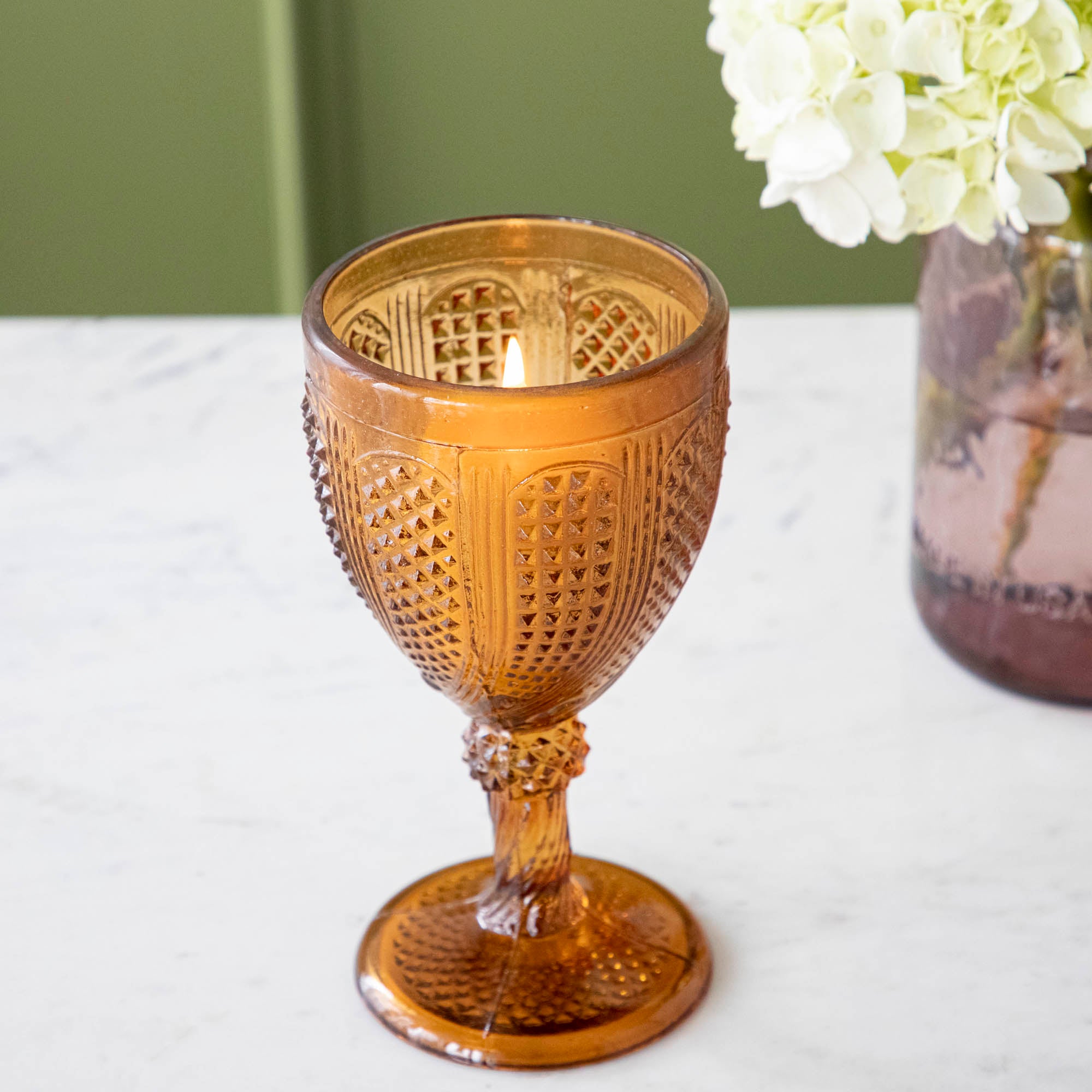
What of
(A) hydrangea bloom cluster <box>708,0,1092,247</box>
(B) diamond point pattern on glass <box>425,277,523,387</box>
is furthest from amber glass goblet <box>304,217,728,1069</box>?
(A) hydrangea bloom cluster <box>708,0,1092,247</box>

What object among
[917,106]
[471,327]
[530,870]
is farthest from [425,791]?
[917,106]

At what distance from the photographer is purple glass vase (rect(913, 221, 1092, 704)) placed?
2.11 ft

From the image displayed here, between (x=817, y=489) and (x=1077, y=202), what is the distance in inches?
10.2

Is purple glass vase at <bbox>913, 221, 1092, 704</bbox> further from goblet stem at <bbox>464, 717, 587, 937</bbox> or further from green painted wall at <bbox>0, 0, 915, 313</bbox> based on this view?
green painted wall at <bbox>0, 0, 915, 313</bbox>

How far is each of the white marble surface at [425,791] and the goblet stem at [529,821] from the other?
0.06 meters

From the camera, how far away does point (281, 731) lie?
26.5 inches

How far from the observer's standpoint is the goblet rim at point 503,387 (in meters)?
0.41

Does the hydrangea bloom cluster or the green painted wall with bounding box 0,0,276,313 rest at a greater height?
the hydrangea bloom cluster

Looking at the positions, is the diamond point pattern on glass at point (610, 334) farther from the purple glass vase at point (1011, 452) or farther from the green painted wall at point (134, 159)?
the green painted wall at point (134, 159)

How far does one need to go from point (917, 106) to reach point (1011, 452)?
0.60ft

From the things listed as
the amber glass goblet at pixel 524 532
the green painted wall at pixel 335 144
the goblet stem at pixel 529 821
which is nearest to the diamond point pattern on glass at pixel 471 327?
the amber glass goblet at pixel 524 532

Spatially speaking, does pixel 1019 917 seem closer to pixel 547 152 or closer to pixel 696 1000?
pixel 696 1000

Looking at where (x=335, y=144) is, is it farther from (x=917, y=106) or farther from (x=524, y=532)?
(x=524, y=532)

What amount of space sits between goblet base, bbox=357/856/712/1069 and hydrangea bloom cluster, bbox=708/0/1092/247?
26cm
